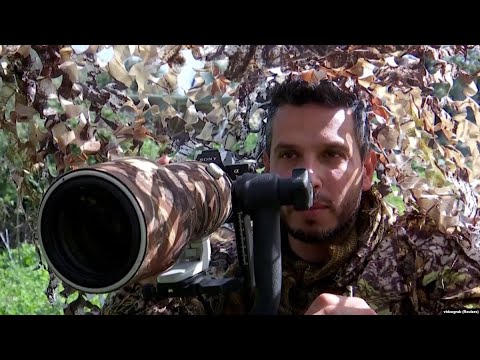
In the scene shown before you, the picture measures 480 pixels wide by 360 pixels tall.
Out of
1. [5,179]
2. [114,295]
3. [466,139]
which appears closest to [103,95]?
[114,295]

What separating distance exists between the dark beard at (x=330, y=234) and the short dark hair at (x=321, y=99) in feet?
0.58

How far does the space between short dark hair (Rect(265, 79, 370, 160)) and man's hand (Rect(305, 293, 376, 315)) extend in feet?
2.40

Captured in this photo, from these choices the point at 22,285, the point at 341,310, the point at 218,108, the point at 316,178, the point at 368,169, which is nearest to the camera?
the point at 341,310

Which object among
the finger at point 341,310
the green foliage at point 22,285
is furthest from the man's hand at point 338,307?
the green foliage at point 22,285

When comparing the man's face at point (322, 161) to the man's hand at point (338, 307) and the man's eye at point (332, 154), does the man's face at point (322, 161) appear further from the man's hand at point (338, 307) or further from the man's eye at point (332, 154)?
the man's hand at point (338, 307)

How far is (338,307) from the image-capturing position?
128cm

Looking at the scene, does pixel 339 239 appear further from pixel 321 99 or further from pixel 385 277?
pixel 321 99

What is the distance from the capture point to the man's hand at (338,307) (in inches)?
50.3

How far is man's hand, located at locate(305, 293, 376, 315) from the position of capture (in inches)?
50.3

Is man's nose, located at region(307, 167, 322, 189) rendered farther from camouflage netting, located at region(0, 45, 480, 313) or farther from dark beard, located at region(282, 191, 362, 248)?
camouflage netting, located at region(0, 45, 480, 313)

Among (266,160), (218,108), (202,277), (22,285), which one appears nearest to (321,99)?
(266,160)

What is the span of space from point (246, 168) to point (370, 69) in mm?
629

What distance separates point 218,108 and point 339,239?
2.05ft

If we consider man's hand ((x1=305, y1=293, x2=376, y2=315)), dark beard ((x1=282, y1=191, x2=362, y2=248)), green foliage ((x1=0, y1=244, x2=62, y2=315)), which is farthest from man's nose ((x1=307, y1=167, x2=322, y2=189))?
green foliage ((x1=0, y1=244, x2=62, y2=315))
